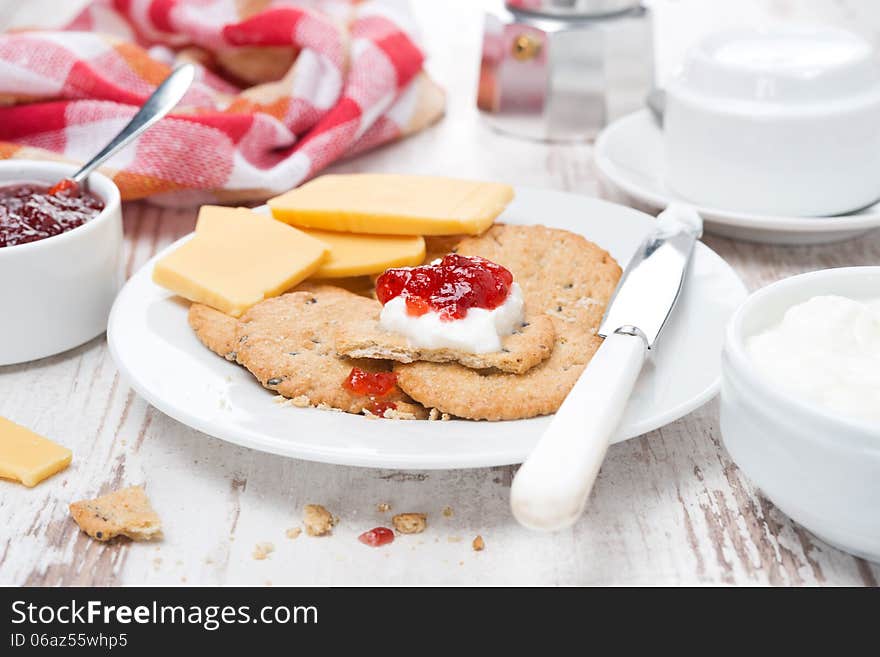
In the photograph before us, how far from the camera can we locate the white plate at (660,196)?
6.23ft

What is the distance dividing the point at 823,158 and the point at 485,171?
0.84m

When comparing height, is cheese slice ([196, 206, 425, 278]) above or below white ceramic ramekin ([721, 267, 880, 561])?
below

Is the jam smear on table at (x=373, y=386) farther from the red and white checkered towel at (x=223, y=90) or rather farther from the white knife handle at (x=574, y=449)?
the red and white checkered towel at (x=223, y=90)

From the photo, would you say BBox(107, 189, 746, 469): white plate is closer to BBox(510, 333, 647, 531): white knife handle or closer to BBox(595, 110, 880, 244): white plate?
BBox(510, 333, 647, 531): white knife handle

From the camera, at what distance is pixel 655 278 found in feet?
5.11

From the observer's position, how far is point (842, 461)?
105 centimetres

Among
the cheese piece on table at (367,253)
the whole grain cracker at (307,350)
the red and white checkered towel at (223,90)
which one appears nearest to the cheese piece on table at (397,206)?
the cheese piece on table at (367,253)

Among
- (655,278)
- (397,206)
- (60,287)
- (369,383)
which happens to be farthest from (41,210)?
(655,278)

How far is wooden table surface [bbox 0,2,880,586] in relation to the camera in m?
1.21

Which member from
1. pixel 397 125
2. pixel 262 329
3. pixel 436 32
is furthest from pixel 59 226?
pixel 436 32

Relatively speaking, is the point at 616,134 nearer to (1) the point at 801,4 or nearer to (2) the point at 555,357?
(2) the point at 555,357

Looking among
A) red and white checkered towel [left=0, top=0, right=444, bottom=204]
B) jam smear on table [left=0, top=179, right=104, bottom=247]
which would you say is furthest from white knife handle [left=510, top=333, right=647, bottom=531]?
red and white checkered towel [left=0, top=0, right=444, bottom=204]

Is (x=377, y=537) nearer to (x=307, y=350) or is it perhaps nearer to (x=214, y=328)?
(x=307, y=350)

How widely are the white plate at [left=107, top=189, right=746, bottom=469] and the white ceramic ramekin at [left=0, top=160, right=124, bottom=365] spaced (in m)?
0.09
